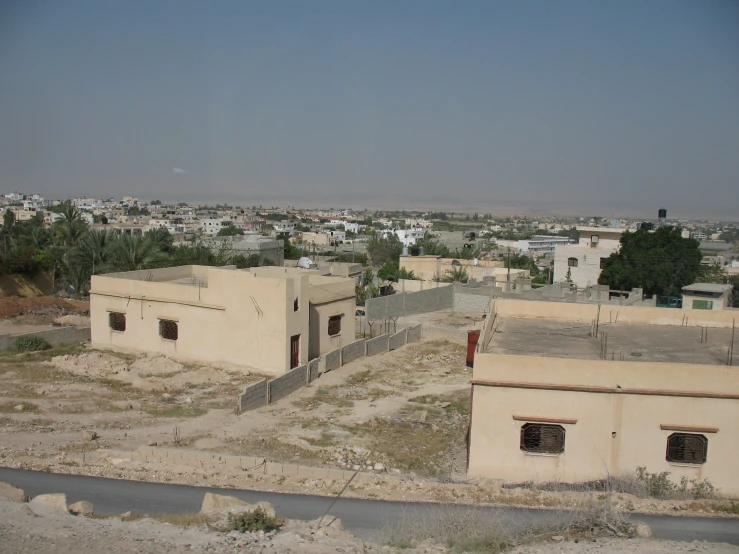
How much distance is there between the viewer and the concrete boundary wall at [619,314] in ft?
59.3

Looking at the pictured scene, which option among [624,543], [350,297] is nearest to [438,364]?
[350,297]

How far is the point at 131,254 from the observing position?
3628cm

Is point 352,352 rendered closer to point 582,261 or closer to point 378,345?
point 378,345

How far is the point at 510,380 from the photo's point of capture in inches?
480

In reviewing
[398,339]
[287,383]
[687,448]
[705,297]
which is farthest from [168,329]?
[705,297]

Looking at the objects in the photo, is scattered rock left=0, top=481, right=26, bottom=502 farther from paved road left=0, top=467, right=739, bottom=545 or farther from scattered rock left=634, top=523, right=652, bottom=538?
scattered rock left=634, top=523, right=652, bottom=538

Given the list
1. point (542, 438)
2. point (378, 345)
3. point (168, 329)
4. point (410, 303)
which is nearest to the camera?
point (542, 438)

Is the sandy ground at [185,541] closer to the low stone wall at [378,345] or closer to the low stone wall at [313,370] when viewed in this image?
the low stone wall at [313,370]

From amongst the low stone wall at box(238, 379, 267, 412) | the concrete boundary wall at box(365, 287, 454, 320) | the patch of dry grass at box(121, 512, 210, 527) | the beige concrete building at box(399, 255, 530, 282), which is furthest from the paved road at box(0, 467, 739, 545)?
the beige concrete building at box(399, 255, 530, 282)

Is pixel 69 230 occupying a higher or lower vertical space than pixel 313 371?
higher

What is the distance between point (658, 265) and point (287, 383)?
30.4 metres

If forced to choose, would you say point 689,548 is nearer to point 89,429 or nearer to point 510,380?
point 510,380

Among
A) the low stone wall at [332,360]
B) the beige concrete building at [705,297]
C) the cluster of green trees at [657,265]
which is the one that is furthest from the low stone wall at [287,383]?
the cluster of green trees at [657,265]

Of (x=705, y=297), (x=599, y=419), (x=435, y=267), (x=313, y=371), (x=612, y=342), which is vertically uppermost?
(x=612, y=342)
